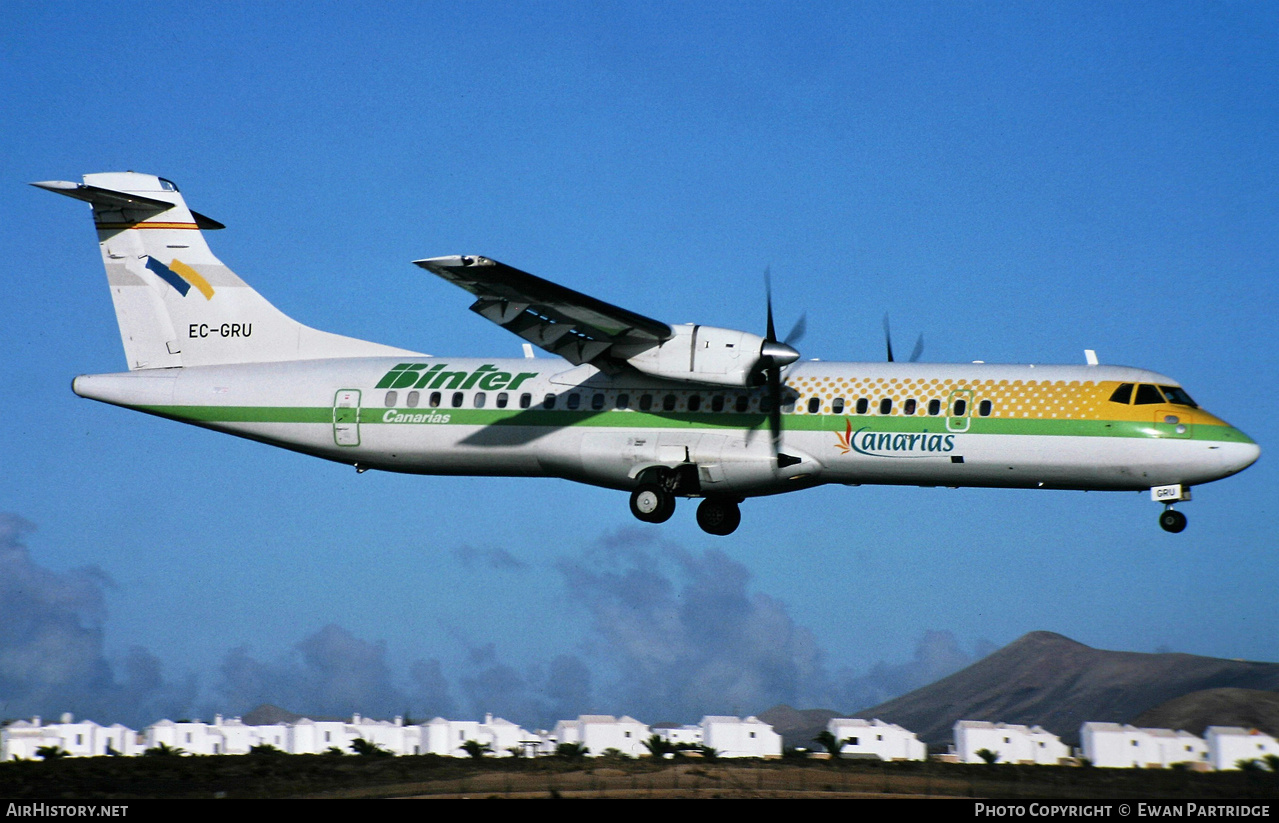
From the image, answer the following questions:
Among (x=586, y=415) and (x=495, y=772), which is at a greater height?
(x=586, y=415)

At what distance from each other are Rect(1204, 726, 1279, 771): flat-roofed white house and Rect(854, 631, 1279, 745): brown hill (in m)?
22.9

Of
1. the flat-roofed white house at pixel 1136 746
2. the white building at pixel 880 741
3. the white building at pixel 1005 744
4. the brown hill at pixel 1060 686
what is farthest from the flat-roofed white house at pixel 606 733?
the brown hill at pixel 1060 686

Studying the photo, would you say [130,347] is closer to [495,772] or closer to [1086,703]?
[495,772]

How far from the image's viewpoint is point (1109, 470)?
22.9m

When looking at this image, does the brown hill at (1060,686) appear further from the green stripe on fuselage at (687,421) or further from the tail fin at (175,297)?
the tail fin at (175,297)

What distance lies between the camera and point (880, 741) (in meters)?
33.3

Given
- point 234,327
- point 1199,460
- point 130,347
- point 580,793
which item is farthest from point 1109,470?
point 130,347

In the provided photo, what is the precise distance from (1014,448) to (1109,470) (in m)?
1.68

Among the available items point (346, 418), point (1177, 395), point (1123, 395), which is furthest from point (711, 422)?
point (1177, 395)

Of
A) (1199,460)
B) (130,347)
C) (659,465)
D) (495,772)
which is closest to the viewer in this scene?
(495,772)

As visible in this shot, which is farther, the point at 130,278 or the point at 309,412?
the point at 130,278

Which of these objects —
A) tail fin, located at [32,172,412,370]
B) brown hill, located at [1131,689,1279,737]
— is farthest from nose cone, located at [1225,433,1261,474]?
tail fin, located at [32,172,412,370]

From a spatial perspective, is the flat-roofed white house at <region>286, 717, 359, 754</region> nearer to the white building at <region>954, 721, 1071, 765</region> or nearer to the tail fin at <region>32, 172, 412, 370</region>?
the tail fin at <region>32, 172, 412, 370</region>
